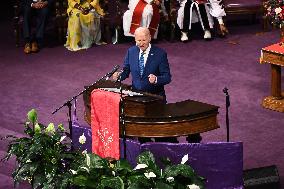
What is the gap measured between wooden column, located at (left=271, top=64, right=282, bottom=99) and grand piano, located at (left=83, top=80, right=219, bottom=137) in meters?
2.93

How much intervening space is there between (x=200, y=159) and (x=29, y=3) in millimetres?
6555

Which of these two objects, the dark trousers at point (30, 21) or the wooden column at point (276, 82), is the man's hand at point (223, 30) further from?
the wooden column at point (276, 82)

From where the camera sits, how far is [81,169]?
22.0 feet

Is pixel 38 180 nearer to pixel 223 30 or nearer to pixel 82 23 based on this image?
pixel 82 23

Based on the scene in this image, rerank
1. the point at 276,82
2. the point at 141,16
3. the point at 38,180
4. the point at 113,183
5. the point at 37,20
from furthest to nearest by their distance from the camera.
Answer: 1. the point at 37,20
2. the point at 141,16
3. the point at 276,82
4. the point at 38,180
5. the point at 113,183

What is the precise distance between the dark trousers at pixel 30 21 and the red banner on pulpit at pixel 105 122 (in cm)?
562

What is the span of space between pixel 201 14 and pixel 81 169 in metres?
6.92

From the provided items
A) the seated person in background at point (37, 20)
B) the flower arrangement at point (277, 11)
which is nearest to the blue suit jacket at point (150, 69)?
the flower arrangement at point (277, 11)

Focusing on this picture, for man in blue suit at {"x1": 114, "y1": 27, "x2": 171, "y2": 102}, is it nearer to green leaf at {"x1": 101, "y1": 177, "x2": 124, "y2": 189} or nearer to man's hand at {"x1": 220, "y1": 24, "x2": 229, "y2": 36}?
green leaf at {"x1": 101, "y1": 177, "x2": 124, "y2": 189}

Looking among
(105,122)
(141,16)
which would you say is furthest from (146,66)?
(141,16)

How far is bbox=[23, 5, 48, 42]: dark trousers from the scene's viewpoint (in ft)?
42.2

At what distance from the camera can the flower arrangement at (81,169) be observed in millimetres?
6492

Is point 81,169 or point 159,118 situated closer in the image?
point 81,169

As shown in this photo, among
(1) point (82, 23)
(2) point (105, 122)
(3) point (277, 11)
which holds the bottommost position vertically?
(1) point (82, 23)
